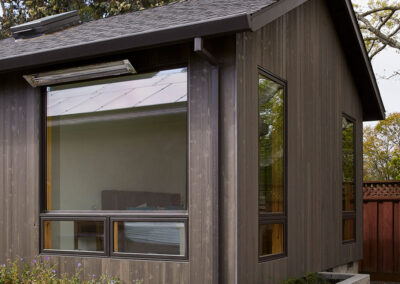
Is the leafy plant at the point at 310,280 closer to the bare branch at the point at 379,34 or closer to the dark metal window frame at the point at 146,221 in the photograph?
the dark metal window frame at the point at 146,221

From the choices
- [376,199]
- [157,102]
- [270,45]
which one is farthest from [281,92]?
[376,199]

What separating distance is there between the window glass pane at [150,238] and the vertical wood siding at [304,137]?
626 millimetres

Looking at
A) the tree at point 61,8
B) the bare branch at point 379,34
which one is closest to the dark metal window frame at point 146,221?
the tree at point 61,8

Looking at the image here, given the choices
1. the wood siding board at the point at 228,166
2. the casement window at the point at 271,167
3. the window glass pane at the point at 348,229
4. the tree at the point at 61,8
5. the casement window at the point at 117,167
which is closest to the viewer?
the wood siding board at the point at 228,166

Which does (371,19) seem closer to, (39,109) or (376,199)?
(376,199)

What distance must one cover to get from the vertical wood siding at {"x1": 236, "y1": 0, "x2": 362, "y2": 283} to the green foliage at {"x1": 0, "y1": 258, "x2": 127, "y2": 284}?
141cm

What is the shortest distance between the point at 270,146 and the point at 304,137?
3.43 feet

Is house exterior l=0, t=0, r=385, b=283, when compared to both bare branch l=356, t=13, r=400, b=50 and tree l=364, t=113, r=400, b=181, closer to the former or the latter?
bare branch l=356, t=13, r=400, b=50

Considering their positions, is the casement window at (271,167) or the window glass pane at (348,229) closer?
the casement window at (271,167)

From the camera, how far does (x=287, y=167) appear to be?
18.9 feet

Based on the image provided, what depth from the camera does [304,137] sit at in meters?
6.35

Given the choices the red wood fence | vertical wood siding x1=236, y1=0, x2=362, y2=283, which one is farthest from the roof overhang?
the red wood fence

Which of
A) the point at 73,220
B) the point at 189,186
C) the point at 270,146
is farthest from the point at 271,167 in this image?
the point at 73,220

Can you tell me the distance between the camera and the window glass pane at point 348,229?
7891 millimetres
